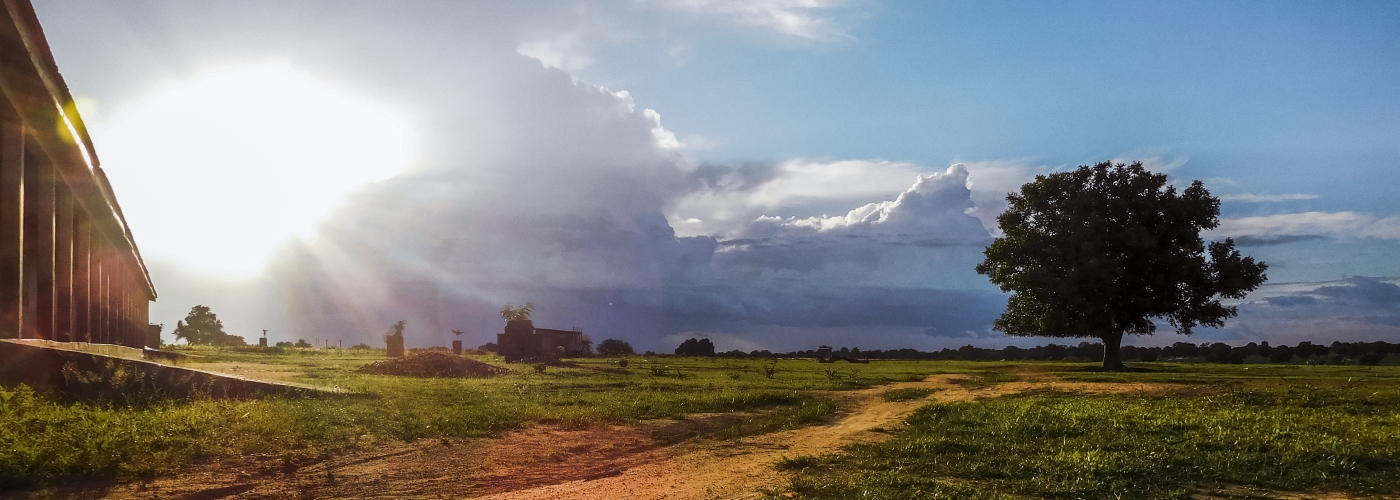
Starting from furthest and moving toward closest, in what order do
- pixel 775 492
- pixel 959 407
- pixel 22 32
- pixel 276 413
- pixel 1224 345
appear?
pixel 1224 345 → pixel 959 407 → pixel 276 413 → pixel 22 32 → pixel 775 492

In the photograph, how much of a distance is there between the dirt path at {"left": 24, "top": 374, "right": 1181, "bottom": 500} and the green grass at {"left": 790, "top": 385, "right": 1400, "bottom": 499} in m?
1.11

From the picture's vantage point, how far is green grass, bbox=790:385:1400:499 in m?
9.12

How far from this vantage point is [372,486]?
9078mm

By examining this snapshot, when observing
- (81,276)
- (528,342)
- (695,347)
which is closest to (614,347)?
(695,347)

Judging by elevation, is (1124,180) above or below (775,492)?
above

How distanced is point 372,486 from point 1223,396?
18703mm

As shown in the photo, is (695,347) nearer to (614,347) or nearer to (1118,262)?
(614,347)

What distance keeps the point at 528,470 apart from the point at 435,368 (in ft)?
77.9

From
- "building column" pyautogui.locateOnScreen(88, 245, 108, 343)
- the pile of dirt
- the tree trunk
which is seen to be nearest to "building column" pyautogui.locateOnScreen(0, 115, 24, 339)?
"building column" pyautogui.locateOnScreen(88, 245, 108, 343)

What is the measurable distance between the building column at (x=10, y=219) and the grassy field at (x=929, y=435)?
164 cm

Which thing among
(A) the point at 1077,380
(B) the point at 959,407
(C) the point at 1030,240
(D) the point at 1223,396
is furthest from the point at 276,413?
(C) the point at 1030,240

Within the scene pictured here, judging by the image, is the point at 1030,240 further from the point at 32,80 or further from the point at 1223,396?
the point at 32,80

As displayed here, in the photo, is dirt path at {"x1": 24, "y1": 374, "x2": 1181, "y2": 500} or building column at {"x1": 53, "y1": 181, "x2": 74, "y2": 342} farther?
building column at {"x1": 53, "y1": 181, "x2": 74, "y2": 342}

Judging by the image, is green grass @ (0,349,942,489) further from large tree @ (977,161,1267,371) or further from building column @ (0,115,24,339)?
large tree @ (977,161,1267,371)
